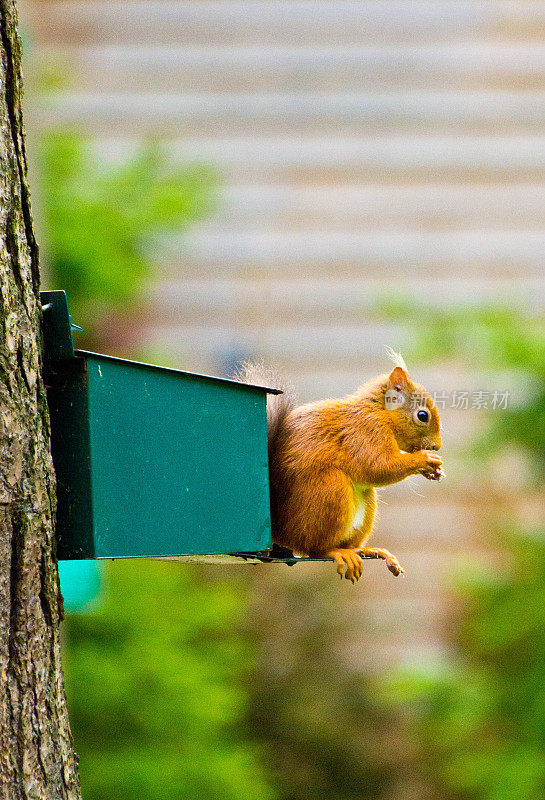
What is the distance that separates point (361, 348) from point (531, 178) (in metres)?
1.60

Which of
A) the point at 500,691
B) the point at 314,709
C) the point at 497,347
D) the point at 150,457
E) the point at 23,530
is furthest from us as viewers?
the point at 314,709

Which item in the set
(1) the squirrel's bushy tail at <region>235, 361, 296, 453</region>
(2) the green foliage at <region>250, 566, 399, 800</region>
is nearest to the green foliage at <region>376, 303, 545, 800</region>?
(2) the green foliage at <region>250, 566, 399, 800</region>

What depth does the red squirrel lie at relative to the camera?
1.81 metres

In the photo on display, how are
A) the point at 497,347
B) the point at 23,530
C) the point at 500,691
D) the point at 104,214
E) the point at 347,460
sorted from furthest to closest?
the point at 500,691 < the point at 104,214 < the point at 497,347 < the point at 347,460 < the point at 23,530

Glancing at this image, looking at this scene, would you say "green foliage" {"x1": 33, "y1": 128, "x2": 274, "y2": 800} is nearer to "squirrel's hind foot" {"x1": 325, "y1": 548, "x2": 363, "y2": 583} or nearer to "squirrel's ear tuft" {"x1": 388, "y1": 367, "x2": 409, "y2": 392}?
"squirrel's ear tuft" {"x1": 388, "y1": 367, "x2": 409, "y2": 392}

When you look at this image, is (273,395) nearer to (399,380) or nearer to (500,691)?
(399,380)

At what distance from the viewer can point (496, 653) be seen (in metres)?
5.21

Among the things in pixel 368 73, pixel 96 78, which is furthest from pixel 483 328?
pixel 96 78

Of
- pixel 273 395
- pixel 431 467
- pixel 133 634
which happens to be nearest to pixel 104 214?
pixel 133 634

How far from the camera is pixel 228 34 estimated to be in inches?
248

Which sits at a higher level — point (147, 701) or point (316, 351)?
point (316, 351)

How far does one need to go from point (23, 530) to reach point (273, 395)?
0.70m

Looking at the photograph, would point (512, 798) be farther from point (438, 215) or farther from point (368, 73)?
point (368, 73)

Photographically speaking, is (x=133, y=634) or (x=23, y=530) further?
(x=133, y=634)
